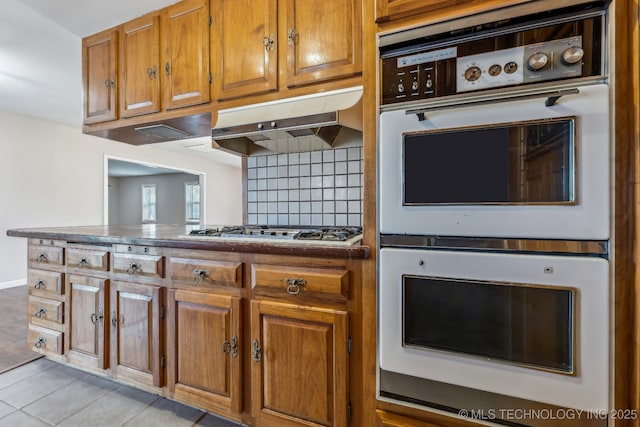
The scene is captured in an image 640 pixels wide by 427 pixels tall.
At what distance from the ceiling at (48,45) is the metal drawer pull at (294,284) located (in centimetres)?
172

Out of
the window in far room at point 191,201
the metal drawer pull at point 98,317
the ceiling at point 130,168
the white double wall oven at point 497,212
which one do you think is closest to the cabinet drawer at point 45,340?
the metal drawer pull at point 98,317

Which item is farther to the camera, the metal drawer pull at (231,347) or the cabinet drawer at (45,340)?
the cabinet drawer at (45,340)

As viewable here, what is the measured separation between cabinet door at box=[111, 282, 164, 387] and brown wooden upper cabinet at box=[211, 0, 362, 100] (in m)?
1.11

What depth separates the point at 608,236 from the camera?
2.69ft

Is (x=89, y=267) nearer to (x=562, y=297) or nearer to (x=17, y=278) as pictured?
(x=562, y=297)

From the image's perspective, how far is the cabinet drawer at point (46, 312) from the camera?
1.75 meters

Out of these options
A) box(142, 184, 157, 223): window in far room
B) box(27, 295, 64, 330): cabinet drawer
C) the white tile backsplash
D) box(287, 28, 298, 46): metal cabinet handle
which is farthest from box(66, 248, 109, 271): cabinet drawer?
box(142, 184, 157, 223): window in far room

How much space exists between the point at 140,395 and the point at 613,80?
2404mm

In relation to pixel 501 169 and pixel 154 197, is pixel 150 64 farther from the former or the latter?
pixel 154 197

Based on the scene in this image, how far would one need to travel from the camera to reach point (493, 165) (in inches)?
36.4

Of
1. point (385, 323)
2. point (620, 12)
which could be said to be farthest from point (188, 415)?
point (620, 12)

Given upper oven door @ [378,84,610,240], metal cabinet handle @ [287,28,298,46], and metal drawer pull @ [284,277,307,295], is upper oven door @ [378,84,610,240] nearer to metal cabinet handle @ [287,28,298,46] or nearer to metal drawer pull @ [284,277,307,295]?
metal drawer pull @ [284,277,307,295]

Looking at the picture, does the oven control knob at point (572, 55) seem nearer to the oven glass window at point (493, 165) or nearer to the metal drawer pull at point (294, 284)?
the oven glass window at point (493, 165)

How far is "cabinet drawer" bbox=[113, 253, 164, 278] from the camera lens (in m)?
Answer: 1.42
